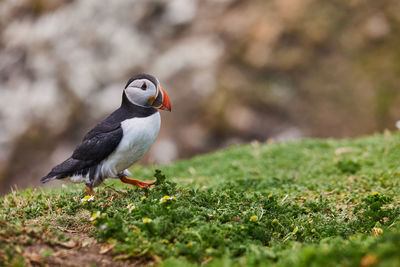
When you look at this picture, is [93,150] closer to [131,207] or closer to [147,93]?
[147,93]

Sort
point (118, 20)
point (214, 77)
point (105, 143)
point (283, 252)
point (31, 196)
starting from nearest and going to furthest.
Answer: point (283, 252) < point (105, 143) < point (31, 196) < point (214, 77) < point (118, 20)

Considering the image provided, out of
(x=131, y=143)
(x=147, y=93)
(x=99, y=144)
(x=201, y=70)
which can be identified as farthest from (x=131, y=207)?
(x=201, y=70)

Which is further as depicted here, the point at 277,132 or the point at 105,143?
the point at 277,132

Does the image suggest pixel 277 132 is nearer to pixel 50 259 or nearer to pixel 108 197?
pixel 108 197

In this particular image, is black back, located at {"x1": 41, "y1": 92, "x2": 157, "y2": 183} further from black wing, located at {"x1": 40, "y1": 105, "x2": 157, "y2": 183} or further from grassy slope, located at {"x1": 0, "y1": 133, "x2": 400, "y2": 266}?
grassy slope, located at {"x1": 0, "y1": 133, "x2": 400, "y2": 266}

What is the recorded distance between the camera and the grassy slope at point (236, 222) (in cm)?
307

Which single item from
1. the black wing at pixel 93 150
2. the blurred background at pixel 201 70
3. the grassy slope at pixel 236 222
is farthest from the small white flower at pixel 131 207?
the blurred background at pixel 201 70

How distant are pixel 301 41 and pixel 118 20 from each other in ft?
24.3

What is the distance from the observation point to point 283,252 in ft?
10.4

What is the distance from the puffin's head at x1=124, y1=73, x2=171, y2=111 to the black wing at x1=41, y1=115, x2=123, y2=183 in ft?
1.20

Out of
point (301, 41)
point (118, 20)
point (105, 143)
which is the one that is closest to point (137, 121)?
point (105, 143)

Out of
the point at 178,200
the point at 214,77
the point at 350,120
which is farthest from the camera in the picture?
the point at 214,77

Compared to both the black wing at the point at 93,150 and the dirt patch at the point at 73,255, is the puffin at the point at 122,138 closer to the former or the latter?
the black wing at the point at 93,150

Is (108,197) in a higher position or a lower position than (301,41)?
lower
